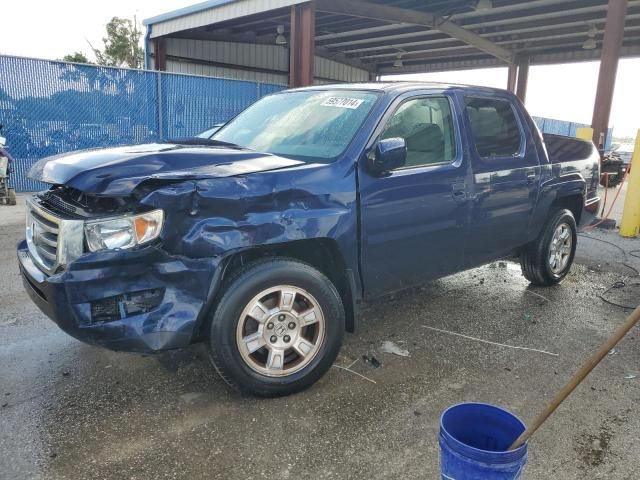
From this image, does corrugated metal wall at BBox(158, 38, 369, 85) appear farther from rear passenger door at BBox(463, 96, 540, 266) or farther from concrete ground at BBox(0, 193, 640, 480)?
concrete ground at BBox(0, 193, 640, 480)

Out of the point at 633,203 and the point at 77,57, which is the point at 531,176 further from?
the point at 77,57

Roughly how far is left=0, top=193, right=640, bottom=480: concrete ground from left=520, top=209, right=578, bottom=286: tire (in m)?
0.78

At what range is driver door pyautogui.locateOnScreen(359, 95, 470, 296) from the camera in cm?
332

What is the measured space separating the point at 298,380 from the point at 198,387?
2.05ft

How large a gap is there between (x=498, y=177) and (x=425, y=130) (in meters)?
0.82

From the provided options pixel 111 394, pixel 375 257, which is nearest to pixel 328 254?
pixel 375 257

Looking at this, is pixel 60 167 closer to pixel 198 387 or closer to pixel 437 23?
pixel 198 387

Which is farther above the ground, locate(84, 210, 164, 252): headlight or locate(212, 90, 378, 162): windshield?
locate(212, 90, 378, 162): windshield

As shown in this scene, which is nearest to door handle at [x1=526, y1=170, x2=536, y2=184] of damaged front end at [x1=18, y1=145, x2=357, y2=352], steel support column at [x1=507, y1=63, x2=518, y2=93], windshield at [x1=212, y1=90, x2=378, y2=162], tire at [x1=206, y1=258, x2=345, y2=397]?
windshield at [x1=212, y1=90, x2=378, y2=162]

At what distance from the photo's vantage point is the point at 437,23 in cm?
1569

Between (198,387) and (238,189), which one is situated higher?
(238,189)

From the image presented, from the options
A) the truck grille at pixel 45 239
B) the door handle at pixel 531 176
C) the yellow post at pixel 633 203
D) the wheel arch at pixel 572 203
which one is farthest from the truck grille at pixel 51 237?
the yellow post at pixel 633 203

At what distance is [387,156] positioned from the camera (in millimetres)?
3164

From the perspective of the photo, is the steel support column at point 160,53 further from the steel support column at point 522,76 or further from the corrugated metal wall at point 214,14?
the steel support column at point 522,76
